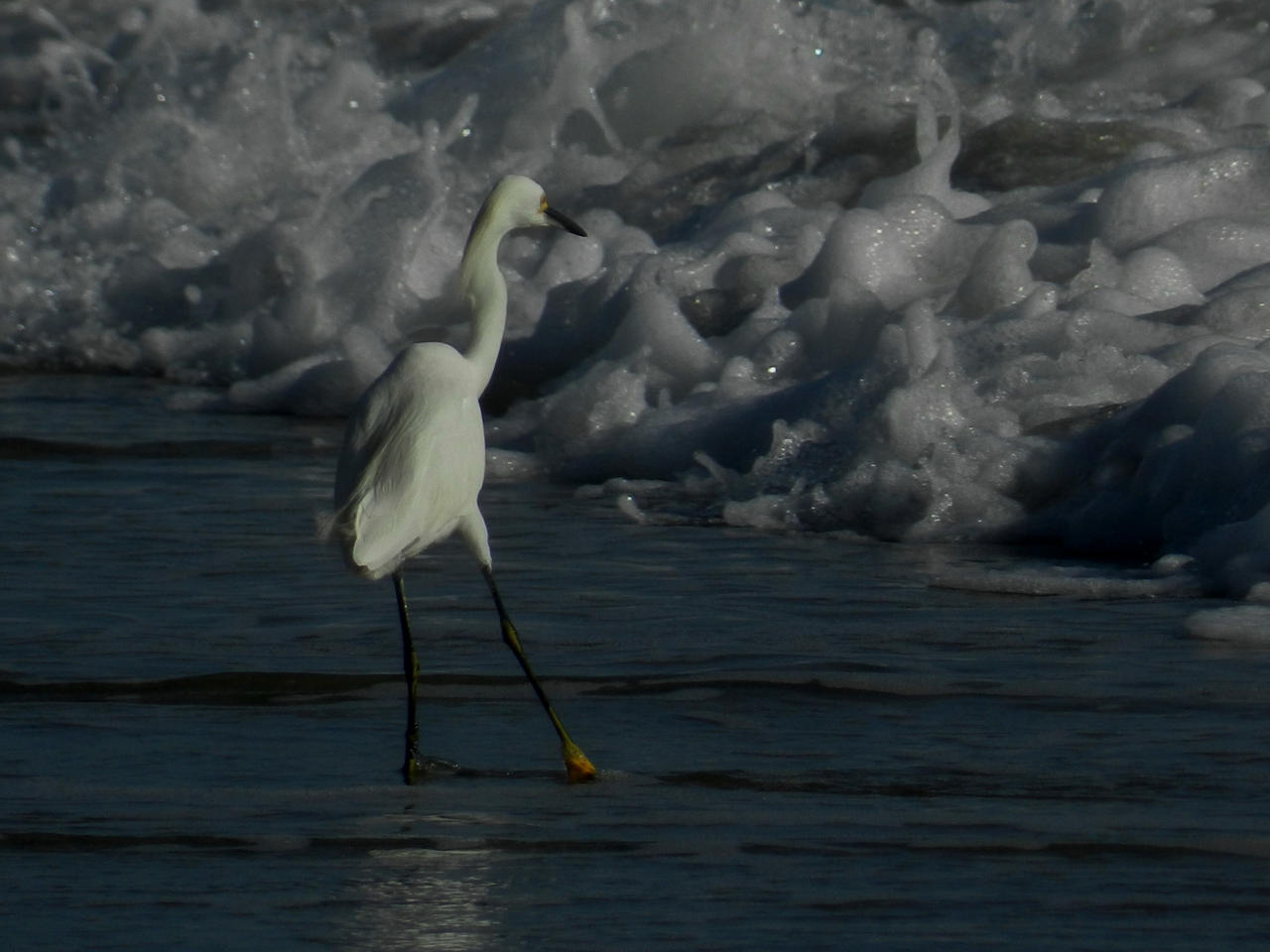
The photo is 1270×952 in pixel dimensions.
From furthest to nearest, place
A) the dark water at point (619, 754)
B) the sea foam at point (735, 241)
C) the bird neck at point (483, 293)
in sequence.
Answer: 1. the sea foam at point (735, 241)
2. the bird neck at point (483, 293)
3. the dark water at point (619, 754)

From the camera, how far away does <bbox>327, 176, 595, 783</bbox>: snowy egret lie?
4.12 metres

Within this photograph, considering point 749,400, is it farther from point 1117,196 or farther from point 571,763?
point 571,763

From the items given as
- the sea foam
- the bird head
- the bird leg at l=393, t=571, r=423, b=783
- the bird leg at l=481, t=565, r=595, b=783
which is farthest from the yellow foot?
the sea foam

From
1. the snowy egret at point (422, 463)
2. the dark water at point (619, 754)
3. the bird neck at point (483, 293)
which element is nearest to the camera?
the dark water at point (619, 754)

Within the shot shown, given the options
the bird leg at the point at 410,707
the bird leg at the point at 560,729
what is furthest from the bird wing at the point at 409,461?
A: the bird leg at the point at 560,729

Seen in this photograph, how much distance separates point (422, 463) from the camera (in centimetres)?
412

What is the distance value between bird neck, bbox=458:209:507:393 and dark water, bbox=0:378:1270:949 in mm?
675

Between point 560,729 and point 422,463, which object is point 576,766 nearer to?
point 560,729

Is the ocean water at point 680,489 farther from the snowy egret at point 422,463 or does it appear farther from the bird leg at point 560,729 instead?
the snowy egret at point 422,463

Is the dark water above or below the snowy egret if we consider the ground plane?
below

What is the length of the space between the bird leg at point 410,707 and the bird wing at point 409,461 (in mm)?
118

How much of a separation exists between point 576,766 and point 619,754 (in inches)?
7.6

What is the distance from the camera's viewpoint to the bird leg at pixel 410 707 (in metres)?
3.99

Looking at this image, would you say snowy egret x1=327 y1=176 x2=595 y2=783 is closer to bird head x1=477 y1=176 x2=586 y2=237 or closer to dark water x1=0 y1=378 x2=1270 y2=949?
bird head x1=477 y1=176 x2=586 y2=237
